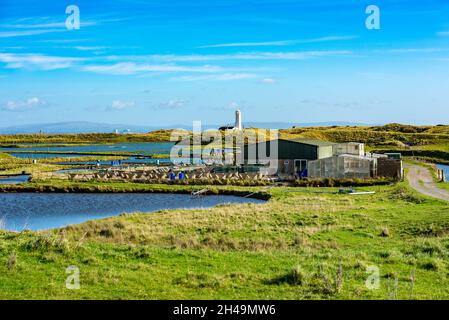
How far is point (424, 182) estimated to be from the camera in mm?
45531

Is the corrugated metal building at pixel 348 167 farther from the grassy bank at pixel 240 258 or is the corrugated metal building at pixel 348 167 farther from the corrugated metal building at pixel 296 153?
the grassy bank at pixel 240 258

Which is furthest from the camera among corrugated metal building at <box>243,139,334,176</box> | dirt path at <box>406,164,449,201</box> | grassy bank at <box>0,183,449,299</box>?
A: corrugated metal building at <box>243,139,334,176</box>

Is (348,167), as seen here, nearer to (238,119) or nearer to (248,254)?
(248,254)

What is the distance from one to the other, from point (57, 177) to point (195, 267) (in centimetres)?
4780

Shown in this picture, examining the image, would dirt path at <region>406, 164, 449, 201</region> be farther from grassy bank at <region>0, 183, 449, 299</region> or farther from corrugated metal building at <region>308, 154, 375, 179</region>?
grassy bank at <region>0, 183, 449, 299</region>

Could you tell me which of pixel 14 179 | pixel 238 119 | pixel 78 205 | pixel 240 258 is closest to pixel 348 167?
pixel 78 205

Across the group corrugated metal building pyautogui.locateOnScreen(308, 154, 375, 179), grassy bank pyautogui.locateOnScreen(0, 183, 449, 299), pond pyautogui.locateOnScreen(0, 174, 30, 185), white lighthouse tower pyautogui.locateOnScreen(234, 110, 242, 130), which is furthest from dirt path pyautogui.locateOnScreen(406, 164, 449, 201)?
white lighthouse tower pyautogui.locateOnScreen(234, 110, 242, 130)

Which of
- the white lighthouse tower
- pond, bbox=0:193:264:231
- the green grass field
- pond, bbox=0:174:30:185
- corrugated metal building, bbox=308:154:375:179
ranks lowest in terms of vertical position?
pond, bbox=0:193:264:231

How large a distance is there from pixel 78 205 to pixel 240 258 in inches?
1131

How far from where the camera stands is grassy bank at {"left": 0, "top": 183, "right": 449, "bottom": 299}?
494 inches

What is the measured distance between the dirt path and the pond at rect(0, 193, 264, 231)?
13111 millimetres

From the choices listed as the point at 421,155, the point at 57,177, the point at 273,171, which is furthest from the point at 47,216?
the point at 421,155
